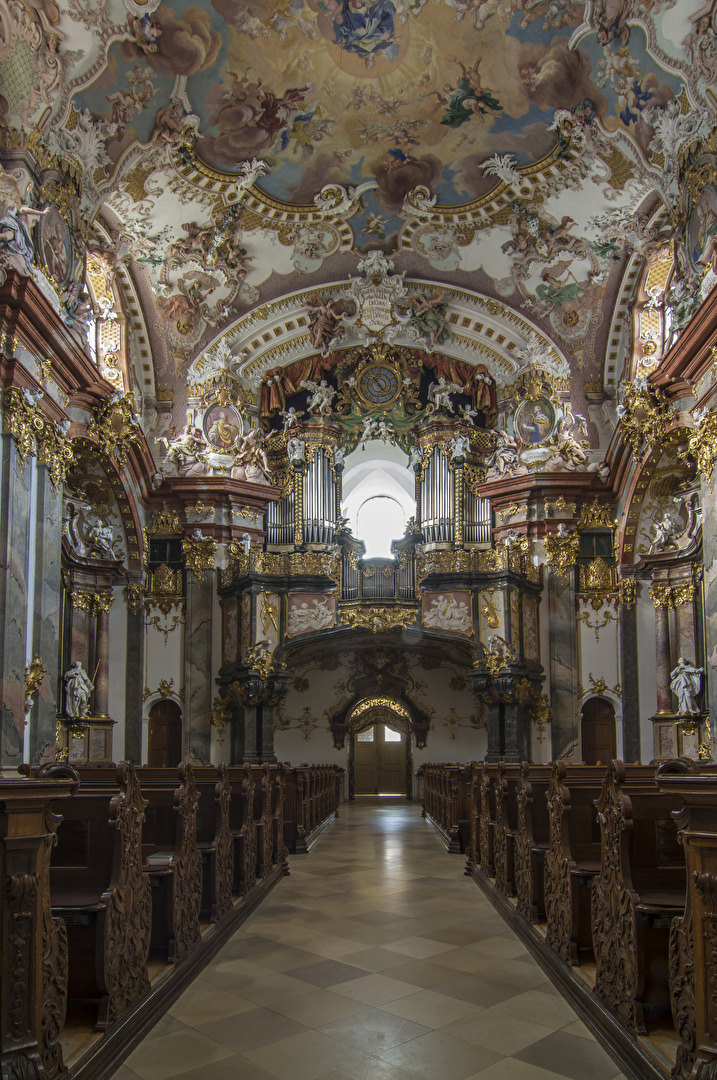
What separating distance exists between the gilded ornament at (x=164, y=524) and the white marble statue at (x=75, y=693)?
167 inches

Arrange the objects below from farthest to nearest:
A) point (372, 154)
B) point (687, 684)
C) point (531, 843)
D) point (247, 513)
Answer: point (247, 513) → point (372, 154) → point (687, 684) → point (531, 843)

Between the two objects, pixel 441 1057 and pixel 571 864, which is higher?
pixel 571 864

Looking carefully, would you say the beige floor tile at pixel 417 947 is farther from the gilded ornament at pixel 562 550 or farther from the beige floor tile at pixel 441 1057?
the gilded ornament at pixel 562 550

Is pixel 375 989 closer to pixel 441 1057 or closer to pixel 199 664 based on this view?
pixel 441 1057

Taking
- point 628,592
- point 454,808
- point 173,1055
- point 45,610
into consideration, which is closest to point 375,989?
point 173,1055

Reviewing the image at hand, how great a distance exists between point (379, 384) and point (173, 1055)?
725 inches

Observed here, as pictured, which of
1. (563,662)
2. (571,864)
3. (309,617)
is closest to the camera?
(571,864)

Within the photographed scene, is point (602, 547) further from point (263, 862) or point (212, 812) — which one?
point (212, 812)

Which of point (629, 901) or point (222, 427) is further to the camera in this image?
point (222, 427)

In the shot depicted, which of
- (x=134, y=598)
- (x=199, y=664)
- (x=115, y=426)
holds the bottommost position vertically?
(x=199, y=664)

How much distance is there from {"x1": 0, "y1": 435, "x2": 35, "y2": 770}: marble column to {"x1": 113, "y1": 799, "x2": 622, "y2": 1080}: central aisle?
3856 millimetres

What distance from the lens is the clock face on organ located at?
22000 mm

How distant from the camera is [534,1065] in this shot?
470 cm

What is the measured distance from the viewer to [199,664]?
19.5m
